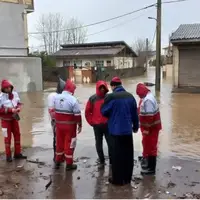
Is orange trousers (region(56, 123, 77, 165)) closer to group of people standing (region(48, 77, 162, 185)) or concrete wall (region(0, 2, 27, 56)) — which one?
group of people standing (region(48, 77, 162, 185))

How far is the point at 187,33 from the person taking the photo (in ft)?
69.3

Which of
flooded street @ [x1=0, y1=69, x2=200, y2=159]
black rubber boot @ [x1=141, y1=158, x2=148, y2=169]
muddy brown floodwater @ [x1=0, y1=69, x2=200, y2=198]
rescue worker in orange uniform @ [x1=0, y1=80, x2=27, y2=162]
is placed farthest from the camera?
flooded street @ [x1=0, y1=69, x2=200, y2=159]

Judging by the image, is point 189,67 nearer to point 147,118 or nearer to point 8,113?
point 147,118

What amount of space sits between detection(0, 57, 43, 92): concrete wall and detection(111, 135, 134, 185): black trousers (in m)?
16.9

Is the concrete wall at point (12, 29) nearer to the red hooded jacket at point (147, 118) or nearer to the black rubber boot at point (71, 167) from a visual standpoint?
the black rubber boot at point (71, 167)

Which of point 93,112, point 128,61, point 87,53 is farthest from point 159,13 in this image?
point 128,61

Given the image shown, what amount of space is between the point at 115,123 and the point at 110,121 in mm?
110

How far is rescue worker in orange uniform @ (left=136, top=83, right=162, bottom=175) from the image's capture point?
5.74 metres

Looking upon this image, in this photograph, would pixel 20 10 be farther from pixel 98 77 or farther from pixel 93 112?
pixel 93 112

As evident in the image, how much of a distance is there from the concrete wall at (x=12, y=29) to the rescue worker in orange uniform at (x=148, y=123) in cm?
1711

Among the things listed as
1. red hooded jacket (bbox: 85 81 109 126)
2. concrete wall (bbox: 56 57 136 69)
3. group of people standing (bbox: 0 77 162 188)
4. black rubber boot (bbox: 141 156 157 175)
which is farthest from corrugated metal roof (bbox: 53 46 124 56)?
black rubber boot (bbox: 141 156 157 175)

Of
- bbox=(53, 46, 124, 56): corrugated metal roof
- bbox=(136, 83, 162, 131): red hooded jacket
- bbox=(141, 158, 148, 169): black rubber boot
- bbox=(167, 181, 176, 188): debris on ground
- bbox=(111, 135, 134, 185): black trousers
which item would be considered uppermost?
bbox=(53, 46, 124, 56): corrugated metal roof

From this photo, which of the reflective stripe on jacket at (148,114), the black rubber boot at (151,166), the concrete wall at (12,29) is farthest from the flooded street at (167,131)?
the concrete wall at (12,29)

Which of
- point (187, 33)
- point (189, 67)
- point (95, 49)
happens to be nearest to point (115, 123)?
point (189, 67)
